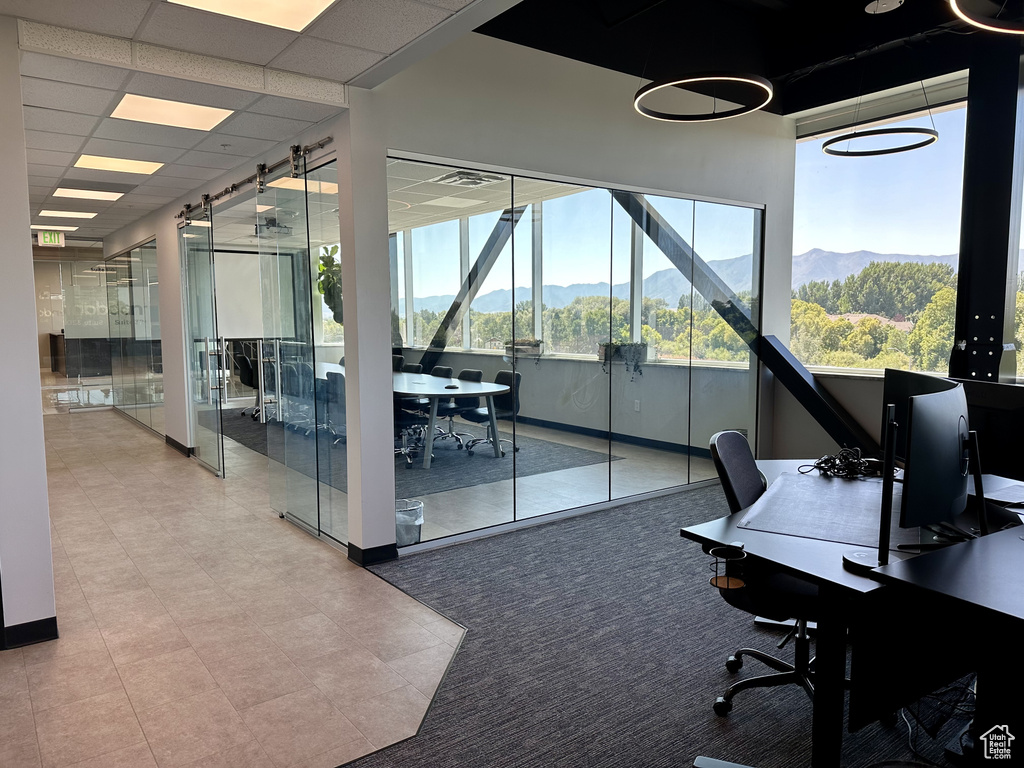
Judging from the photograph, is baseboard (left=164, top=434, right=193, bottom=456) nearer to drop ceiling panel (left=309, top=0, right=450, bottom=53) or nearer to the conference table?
drop ceiling panel (left=309, top=0, right=450, bottom=53)

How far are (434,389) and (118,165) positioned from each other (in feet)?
11.9

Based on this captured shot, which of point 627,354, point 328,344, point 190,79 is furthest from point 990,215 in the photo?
point 190,79

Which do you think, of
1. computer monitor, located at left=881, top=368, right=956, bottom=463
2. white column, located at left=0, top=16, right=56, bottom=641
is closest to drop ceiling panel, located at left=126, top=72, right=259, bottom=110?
white column, located at left=0, top=16, right=56, bottom=641

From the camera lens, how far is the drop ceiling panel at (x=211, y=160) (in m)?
5.28

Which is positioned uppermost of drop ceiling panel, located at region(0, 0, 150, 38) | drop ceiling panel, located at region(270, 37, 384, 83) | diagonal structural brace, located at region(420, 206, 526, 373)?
drop ceiling panel, located at region(270, 37, 384, 83)

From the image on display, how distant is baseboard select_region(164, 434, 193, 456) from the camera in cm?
782

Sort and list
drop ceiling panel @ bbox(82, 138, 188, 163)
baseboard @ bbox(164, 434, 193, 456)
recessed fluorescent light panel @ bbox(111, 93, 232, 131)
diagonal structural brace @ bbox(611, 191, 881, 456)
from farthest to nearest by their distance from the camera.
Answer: baseboard @ bbox(164, 434, 193, 456) < diagonal structural brace @ bbox(611, 191, 881, 456) < drop ceiling panel @ bbox(82, 138, 188, 163) < recessed fluorescent light panel @ bbox(111, 93, 232, 131)

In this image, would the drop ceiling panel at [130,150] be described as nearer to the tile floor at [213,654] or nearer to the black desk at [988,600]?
the tile floor at [213,654]

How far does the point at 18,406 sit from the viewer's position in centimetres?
325

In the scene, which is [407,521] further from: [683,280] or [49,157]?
[49,157]

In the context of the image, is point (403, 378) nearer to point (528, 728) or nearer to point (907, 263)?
point (528, 728)

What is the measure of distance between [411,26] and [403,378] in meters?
2.07

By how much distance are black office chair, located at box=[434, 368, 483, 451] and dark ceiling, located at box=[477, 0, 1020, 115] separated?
2358mm

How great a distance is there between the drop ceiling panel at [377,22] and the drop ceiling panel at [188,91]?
0.80 meters
